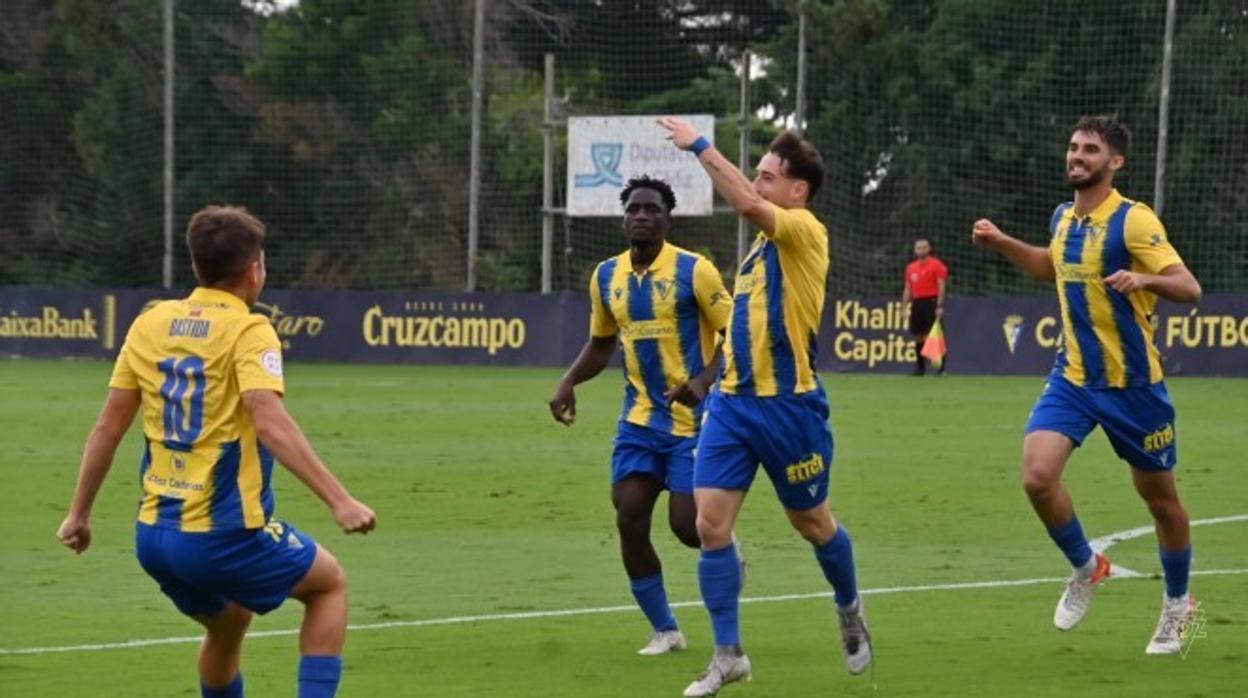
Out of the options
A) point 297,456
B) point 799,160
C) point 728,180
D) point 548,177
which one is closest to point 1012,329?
point 548,177

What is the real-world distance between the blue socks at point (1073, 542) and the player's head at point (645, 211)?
2273 mm

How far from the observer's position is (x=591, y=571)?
13.7 meters

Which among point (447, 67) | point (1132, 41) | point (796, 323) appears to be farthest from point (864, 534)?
point (447, 67)

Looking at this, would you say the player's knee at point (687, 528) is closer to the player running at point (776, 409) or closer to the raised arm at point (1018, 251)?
the player running at point (776, 409)

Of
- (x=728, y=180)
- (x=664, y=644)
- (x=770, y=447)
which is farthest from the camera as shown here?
(x=664, y=644)

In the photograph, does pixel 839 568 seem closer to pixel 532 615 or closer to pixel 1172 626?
pixel 1172 626

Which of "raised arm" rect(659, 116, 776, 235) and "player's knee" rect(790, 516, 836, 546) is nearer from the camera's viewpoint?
"raised arm" rect(659, 116, 776, 235)

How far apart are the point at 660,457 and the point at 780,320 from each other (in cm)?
155

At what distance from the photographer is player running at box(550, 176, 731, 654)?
1105 centimetres

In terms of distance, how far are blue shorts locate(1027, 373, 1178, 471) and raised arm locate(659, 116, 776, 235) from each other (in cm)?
221

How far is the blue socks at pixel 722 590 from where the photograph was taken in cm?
960

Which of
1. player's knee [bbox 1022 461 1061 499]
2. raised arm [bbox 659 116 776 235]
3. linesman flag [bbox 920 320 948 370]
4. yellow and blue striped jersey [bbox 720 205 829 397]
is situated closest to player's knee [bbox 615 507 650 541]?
yellow and blue striped jersey [bbox 720 205 829 397]

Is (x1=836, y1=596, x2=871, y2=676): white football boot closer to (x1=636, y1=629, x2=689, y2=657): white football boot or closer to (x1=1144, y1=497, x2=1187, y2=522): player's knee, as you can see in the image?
(x1=636, y1=629, x2=689, y2=657): white football boot

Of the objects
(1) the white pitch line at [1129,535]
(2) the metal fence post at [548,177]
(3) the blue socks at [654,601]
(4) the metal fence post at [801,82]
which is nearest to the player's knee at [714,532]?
(3) the blue socks at [654,601]
